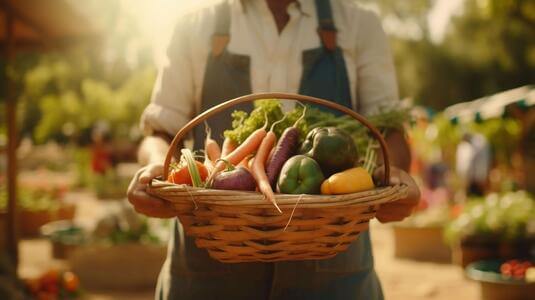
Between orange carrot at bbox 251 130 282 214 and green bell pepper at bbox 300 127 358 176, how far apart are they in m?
0.13

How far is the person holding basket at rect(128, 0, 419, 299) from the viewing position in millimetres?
2057

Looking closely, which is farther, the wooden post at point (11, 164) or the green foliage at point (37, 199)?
the green foliage at point (37, 199)

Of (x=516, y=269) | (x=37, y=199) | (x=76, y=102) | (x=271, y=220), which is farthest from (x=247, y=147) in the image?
(x=76, y=102)

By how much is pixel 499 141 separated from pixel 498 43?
15.0 m

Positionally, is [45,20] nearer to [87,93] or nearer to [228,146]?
[228,146]

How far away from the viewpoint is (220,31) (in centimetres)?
217

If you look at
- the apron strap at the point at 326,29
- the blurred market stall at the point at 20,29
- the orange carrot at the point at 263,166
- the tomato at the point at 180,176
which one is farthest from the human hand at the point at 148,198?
the blurred market stall at the point at 20,29

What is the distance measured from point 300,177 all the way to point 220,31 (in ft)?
2.39

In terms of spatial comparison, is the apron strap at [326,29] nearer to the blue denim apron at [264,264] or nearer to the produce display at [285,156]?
the blue denim apron at [264,264]

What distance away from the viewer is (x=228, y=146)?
2.06m

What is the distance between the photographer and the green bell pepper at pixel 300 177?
1.65 m

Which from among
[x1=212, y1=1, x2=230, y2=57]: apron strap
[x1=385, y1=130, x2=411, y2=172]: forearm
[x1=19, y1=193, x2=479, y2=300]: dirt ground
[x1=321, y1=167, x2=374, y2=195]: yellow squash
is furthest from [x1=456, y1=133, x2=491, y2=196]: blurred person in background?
[x1=321, y1=167, x2=374, y2=195]: yellow squash

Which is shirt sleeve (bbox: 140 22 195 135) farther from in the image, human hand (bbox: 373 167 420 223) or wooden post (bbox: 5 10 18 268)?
wooden post (bbox: 5 10 18 268)

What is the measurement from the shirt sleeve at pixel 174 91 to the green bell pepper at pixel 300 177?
0.61 meters
